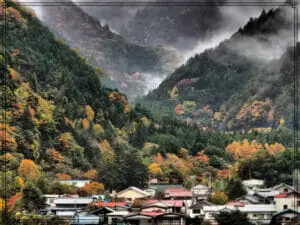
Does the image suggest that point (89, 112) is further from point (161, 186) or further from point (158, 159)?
point (161, 186)

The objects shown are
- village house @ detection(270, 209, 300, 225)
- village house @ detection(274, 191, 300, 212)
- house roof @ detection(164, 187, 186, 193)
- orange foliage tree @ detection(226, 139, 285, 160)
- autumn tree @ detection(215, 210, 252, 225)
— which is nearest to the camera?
autumn tree @ detection(215, 210, 252, 225)

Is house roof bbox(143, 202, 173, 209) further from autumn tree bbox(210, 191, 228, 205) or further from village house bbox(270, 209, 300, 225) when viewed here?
village house bbox(270, 209, 300, 225)

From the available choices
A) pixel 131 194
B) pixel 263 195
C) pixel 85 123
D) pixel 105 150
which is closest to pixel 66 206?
pixel 131 194

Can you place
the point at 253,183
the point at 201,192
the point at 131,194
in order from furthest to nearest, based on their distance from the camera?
the point at 253,183 → the point at 201,192 → the point at 131,194

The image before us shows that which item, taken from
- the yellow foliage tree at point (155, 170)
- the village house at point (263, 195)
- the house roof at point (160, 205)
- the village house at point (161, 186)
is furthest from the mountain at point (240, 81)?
the house roof at point (160, 205)

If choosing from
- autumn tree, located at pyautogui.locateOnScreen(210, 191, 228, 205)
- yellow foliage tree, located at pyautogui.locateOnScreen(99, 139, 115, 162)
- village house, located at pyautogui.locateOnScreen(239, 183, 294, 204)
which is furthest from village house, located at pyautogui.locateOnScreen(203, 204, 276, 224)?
yellow foliage tree, located at pyautogui.locateOnScreen(99, 139, 115, 162)

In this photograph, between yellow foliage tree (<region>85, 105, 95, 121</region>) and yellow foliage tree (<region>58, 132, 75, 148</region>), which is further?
yellow foliage tree (<region>85, 105, 95, 121</region>)

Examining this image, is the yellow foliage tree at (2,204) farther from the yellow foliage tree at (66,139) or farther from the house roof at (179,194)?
the yellow foliage tree at (66,139)
